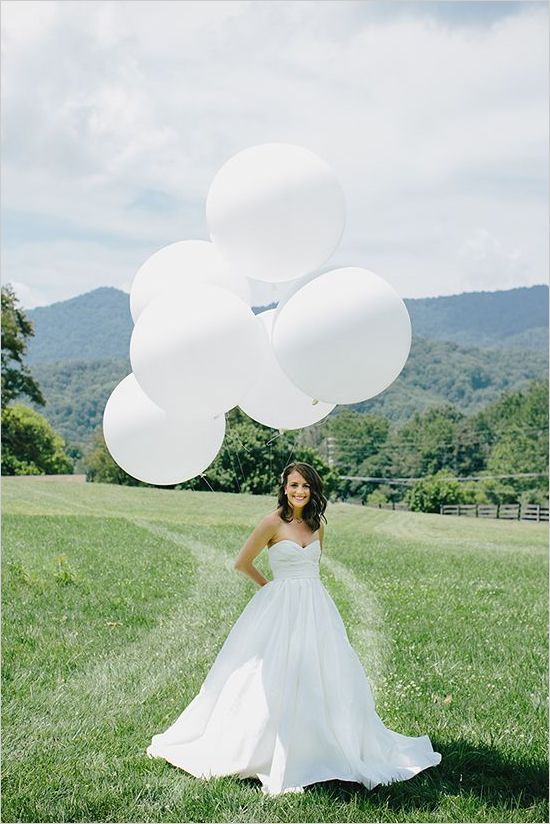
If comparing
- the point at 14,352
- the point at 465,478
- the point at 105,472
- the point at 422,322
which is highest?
the point at 422,322

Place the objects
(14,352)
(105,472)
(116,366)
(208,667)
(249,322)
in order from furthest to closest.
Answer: (116,366) < (105,472) < (14,352) < (208,667) < (249,322)

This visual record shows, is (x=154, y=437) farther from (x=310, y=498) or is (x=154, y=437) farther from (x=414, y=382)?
(x=414, y=382)

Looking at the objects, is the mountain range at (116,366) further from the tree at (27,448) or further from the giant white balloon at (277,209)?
the giant white balloon at (277,209)

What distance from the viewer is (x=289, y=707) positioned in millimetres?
4188

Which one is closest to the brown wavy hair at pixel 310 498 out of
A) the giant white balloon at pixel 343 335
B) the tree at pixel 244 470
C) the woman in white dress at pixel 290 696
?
the woman in white dress at pixel 290 696

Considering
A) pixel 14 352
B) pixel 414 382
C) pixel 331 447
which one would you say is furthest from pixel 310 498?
pixel 414 382

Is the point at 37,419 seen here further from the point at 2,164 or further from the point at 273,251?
the point at 273,251

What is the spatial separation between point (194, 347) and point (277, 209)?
730mm

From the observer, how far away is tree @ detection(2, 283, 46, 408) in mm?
20875

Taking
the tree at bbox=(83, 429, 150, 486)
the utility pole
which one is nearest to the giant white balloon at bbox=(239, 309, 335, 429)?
the tree at bbox=(83, 429, 150, 486)

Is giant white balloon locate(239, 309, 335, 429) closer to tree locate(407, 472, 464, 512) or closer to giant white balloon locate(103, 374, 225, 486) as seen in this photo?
giant white balloon locate(103, 374, 225, 486)

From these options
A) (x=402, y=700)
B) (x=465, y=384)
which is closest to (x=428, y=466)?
(x=465, y=384)

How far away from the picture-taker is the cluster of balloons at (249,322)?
3861mm

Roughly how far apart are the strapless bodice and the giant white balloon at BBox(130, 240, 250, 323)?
1187mm
